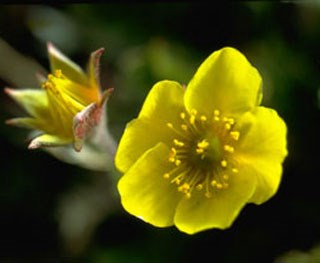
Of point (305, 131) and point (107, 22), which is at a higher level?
point (107, 22)

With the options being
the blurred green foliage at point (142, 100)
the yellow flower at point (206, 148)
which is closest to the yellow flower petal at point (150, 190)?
the yellow flower at point (206, 148)

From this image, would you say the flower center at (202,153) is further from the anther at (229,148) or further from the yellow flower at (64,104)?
the yellow flower at (64,104)

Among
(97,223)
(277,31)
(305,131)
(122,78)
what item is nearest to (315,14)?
(277,31)

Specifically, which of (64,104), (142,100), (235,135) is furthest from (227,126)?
(142,100)

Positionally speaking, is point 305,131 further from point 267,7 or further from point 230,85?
point 230,85

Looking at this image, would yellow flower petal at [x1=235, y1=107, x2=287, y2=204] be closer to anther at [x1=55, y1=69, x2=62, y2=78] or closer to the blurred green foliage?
anther at [x1=55, y1=69, x2=62, y2=78]

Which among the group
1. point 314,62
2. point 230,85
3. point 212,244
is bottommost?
point 212,244
